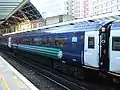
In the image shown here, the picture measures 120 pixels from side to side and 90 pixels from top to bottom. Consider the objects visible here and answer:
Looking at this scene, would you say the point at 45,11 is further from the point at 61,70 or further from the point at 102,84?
the point at 102,84

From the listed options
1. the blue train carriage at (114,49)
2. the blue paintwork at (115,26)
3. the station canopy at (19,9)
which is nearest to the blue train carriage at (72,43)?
the blue paintwork at (115,26)

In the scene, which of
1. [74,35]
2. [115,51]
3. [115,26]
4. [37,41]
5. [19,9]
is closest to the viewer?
[115,51]

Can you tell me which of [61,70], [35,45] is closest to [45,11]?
[35,45]

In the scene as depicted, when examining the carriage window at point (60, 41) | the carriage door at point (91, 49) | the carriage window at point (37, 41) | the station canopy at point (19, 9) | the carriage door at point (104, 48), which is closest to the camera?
Answer: the carriage door at point (104, 48)

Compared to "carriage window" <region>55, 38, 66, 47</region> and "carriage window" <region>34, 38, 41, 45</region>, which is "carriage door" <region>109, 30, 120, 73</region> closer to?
"carriage window" <region>55, 38, 66, 47</region>

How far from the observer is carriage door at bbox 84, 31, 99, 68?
11.1 meters

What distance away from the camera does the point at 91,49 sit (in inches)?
453

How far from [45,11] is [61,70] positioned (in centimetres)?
2228

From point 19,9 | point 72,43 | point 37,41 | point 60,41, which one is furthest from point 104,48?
point 19,9

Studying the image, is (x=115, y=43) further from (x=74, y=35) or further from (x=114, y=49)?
(x=74, y=35)

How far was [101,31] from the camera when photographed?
10930mm

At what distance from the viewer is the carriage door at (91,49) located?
1107 centimetres

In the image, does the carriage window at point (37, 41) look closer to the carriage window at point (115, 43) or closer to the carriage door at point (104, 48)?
the carriage door at point (104, 48)

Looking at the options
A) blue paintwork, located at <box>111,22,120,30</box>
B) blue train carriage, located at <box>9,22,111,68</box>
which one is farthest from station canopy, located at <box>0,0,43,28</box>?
blue paintwork, located at <box>111,22,120,30</box>
